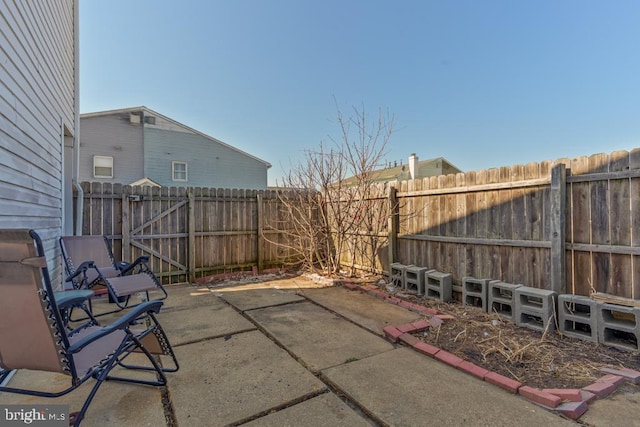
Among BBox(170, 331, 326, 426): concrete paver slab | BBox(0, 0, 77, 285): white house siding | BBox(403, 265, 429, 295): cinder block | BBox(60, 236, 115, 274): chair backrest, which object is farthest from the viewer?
BBox(403, 265, 429, 295): cinder block

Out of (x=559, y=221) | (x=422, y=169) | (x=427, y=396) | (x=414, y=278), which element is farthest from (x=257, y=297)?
(x=422, y=169)

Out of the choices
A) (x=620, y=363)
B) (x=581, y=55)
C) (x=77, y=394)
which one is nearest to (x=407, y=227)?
(x=620, y=363)

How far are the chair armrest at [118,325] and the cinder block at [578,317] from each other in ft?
12.1

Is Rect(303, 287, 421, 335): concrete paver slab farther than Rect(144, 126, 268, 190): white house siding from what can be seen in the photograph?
No

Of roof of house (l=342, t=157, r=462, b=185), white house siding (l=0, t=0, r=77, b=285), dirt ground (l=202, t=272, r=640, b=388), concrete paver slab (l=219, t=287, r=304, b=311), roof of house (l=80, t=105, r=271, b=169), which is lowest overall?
dirt ground (l=202, t=272, r=640, b=388)

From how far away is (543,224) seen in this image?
333 cm

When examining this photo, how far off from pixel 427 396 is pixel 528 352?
1277mm

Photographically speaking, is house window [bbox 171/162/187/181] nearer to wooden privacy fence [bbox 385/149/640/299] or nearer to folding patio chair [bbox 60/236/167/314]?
folding patio chair [bbox 60/236/167/314]

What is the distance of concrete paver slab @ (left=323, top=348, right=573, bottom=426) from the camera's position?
1733 mm

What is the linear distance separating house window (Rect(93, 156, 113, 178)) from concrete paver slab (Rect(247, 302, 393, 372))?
11.0 meters

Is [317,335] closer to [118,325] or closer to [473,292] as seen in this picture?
[118,325]

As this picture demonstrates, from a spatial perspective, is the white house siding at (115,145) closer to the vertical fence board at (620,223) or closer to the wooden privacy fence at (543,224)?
the wooden privacy fence at (543,224)

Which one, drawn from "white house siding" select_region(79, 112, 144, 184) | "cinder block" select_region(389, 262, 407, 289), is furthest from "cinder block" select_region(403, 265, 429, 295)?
"white house siding" select_region(79, 112, 144, 184)

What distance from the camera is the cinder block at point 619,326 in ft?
8.34
